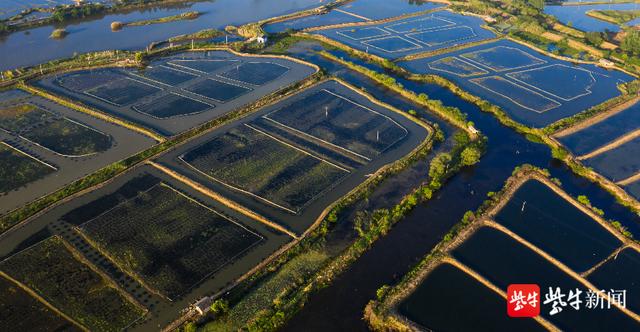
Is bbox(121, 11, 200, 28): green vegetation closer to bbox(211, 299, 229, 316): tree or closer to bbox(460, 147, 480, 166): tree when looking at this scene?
bbox(460, 147, 480, 166): tree

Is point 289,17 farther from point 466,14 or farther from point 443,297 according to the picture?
point 443,297

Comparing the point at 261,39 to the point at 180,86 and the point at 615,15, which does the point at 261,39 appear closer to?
the point at 180,86

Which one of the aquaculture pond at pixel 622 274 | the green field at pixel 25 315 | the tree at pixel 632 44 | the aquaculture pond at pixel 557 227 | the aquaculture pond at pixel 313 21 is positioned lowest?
the aquaculture pond at pixel 622 274

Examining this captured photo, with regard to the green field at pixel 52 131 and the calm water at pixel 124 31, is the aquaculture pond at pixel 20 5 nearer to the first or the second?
the calm water at pixel 124 31

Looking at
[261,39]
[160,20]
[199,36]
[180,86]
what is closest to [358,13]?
[261,39]

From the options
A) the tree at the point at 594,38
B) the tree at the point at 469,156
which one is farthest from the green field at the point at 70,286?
the tree at the point at 594,38

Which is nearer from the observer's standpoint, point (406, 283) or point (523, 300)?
point (523, 300)
